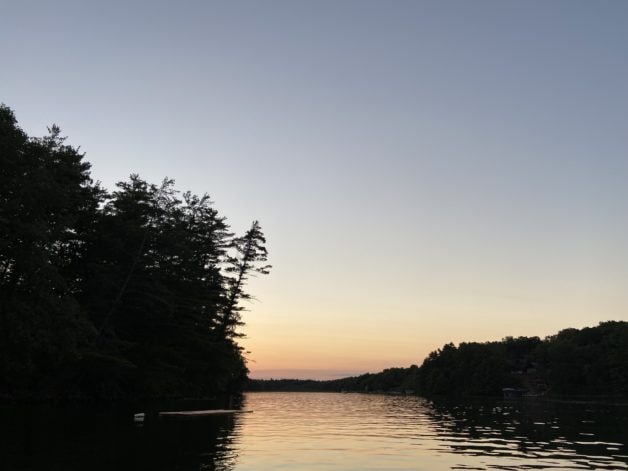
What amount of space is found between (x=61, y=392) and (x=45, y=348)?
12.5m

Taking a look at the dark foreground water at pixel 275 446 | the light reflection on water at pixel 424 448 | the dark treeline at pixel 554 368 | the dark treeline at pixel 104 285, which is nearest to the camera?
the dark foreground water at pixel 275 446

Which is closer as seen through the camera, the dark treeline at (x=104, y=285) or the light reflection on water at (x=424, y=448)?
the light reflection on water at (x=424, y=448)

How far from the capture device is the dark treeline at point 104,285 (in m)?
36.3

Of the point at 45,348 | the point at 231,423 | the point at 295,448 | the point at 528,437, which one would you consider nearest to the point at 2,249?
the point at 45,348

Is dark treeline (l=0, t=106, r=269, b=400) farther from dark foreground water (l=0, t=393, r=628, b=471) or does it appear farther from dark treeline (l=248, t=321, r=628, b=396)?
dark treeline (l=248, t=321, r=628, b=396)

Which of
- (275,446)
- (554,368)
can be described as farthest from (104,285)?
(554,368)

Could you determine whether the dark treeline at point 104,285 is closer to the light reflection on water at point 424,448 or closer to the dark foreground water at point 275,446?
the dark foreground water at point 275,446

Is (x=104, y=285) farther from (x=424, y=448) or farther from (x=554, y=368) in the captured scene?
(x=554, y=368)

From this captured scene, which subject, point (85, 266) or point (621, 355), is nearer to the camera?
point (85, 266)

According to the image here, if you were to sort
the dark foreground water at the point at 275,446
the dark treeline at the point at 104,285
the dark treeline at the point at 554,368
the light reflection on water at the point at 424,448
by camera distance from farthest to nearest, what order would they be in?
the dark treeline at the point at 554,368 → the dark treeline at the point at 104,285 → the light reflection on water at the point at 424,448 → the dark foreground water at the point at 275,446

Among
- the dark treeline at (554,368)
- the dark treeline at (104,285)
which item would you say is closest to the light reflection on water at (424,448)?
the dark treeline at (104,285)

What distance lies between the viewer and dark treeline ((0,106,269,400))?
3628 cm

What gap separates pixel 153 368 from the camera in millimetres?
56125

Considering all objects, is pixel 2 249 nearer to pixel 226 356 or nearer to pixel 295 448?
pixel 295 448
